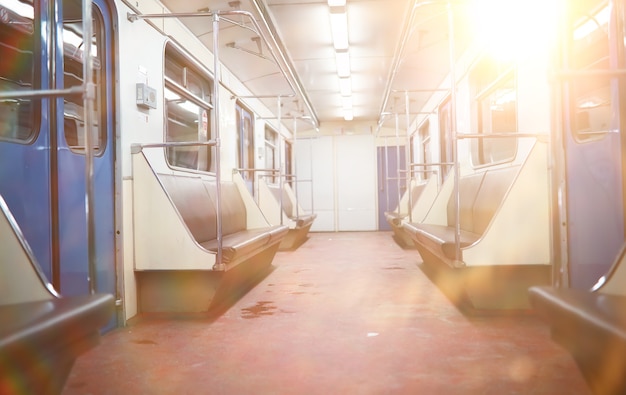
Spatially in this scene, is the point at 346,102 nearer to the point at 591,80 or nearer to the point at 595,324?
the point at 591,80

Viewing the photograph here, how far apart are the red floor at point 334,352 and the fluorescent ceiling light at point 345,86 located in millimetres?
4589

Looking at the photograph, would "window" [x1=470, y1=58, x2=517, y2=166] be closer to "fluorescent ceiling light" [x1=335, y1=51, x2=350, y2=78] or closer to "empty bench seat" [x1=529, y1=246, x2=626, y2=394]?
"fluorescent ceiling light" [x1=335, y1=51, x2=350, y2=78]

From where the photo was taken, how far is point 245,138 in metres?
7.68

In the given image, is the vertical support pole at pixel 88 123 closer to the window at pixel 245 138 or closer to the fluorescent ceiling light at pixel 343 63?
the fluorescent ceiling light at pixel 343 63

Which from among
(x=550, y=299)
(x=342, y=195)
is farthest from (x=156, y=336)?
(x=342, y=195)

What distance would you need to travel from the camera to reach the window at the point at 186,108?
179 inches

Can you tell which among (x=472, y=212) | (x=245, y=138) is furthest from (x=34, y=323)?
(x=245, y=138)

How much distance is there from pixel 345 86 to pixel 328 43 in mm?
2435

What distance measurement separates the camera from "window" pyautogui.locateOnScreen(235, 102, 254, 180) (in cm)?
720

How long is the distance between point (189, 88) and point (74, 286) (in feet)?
9.40

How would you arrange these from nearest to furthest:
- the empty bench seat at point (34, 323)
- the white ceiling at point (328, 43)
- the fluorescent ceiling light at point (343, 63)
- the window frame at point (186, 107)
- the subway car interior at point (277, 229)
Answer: the empty bench seat at point (34, 323)
the subway car interior at point (277, 229)
the window frame at point (186, 107)
the white ceiling at point (328, 43)
the fluorescent ceiling light at point (343, 63)

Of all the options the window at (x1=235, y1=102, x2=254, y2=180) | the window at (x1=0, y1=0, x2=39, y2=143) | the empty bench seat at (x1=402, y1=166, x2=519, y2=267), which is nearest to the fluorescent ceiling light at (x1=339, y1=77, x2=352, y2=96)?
the window at (x1=235, y1=102, x2=254, y2=180)

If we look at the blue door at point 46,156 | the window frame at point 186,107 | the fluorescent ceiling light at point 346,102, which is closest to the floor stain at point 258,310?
the blue door at point 46,156

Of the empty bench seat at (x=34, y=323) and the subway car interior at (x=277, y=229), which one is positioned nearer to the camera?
the empty bench seat at (x=34, y=323)
